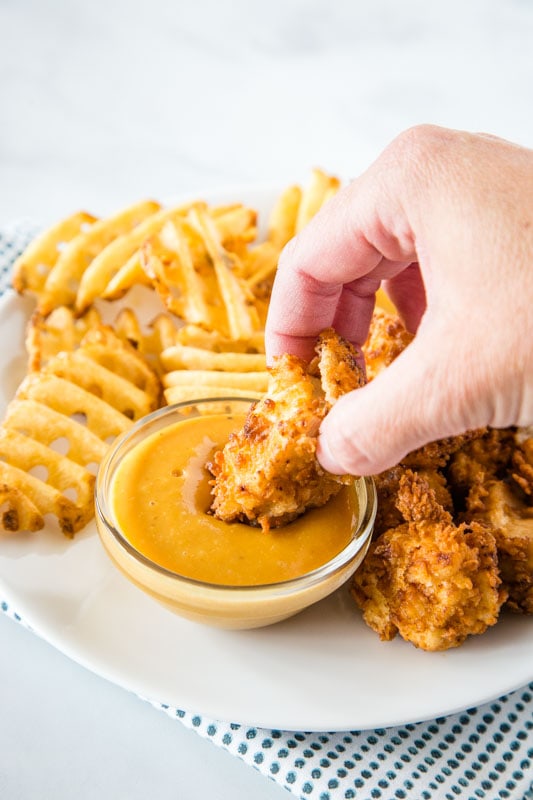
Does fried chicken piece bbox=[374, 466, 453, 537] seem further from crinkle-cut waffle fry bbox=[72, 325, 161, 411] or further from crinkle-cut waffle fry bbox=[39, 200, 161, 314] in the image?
crinkle-cut waffle fry bbox=[39, 200, 161, 314]

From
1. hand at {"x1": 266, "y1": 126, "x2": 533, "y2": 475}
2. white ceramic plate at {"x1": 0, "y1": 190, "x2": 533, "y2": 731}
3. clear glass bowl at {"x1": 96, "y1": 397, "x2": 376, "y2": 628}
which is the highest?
hand at {"x1": 266, "y1": 126, "x2": 533, "y2": 475}

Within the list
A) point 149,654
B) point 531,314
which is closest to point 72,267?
point 149,654

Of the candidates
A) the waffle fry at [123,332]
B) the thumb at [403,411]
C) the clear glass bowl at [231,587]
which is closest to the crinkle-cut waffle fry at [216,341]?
the waffle fry at [123,332]

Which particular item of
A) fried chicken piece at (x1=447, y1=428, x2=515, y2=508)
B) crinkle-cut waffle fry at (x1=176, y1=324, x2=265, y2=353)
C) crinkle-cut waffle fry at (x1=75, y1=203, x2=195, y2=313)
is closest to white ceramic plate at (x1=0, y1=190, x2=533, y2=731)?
fried chicken piece at (x1=447, y1=428, x2=515, y2=508)

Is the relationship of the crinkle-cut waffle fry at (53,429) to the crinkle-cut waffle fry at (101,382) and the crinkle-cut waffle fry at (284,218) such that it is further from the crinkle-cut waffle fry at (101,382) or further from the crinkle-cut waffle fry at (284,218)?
the crinkle-cut waffle fry at (284,218)

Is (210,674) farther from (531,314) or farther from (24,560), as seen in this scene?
(531,314)
